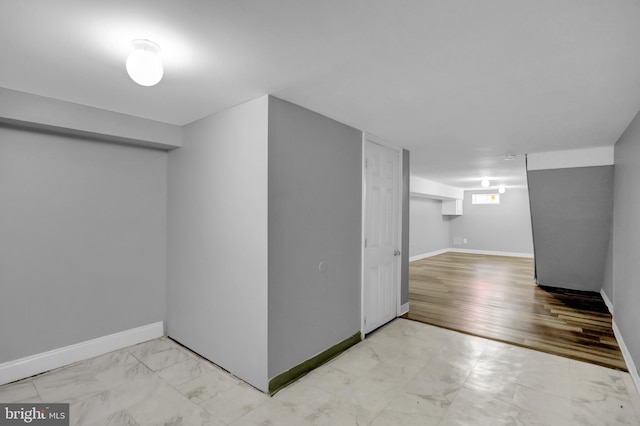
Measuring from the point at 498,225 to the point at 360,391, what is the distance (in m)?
9.14

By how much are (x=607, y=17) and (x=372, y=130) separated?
6.64 ft

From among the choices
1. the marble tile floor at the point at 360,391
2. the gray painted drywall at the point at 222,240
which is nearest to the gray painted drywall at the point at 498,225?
the marble tile floor at the point at 360,391

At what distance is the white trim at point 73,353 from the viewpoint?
7.86ft

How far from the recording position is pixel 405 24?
1396mm

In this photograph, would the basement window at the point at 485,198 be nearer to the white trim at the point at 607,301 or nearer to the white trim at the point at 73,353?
the white trim at the point at 607,301

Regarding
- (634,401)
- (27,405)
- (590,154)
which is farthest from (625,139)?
(27,405)

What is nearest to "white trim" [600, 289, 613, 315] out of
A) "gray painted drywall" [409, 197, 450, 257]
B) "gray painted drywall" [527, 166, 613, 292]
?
"gray painted drywall" [527, 166, 613, 292]

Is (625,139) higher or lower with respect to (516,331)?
higher

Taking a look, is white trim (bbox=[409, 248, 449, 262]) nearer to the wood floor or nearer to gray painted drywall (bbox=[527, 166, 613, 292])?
the wood floor

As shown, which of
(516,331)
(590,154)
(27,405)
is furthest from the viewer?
(590,154)

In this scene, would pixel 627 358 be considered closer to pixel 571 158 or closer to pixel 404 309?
pixel 404 309

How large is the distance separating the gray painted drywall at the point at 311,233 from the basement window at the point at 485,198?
8.29m

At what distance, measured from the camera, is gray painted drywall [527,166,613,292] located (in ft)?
13.8

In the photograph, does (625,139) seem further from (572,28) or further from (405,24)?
(405,24)
